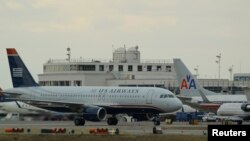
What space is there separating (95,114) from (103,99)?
12.3 ft

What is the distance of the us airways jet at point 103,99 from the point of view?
316ft

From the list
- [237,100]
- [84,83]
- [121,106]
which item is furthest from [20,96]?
[84,83]

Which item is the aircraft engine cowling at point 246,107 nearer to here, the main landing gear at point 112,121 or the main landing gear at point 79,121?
the main landing gear at point 112,121

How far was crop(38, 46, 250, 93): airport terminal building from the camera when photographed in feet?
575

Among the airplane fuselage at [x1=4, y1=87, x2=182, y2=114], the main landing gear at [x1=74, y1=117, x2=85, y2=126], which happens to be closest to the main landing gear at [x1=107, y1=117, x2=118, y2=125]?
the airplane fuselage at [x1=4, y1=87, x2=182, y2=114]

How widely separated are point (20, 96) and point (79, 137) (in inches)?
1719

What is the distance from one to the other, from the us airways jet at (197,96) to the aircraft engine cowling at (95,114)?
46.9 ft

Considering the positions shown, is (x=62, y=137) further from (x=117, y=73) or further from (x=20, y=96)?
(x=117, y=73)

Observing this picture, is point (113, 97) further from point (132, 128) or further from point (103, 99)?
point (132, 128)

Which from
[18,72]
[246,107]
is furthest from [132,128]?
[18,72]

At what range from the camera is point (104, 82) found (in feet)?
585

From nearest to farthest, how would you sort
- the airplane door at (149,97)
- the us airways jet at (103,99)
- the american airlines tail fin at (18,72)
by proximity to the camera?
the airplane door at (149,97) < the us airways jet at (103,99) < the american airlines tail fin at (18,72)

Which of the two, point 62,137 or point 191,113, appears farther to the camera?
point 191,113

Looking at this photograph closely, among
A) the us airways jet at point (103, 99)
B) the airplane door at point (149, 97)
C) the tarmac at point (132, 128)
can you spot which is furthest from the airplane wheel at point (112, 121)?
the airplane door at point (149, 97)
